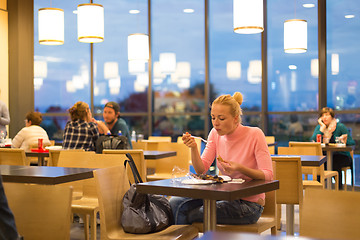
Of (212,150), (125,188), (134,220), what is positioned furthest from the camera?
(212,150)

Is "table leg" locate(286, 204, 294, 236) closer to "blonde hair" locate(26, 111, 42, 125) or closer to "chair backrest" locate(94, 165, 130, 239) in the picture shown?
"chair backrest" locate(94, 165, 130, 239)

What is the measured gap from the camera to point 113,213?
2859mm

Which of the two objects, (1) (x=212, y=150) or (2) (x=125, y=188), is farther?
(1) (x=212, y=150)

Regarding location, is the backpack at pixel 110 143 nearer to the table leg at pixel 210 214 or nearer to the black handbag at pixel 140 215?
the black handbag at pixel 140 215

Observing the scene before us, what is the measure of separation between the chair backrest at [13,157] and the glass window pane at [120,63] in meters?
4.75

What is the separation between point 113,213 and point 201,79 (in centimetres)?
655

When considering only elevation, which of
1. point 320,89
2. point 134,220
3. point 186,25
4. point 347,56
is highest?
point 186,25

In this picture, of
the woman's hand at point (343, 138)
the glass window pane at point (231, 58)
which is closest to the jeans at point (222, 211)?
the woman's hand at point (343, 138)

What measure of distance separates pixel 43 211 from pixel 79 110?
10.9 ft

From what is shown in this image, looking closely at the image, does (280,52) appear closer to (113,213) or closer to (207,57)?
(207,57)

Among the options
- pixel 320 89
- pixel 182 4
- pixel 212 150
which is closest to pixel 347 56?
pixel 320 89

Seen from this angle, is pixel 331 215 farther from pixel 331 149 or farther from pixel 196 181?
pixel 331 149

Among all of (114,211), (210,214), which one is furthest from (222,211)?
(114,211)

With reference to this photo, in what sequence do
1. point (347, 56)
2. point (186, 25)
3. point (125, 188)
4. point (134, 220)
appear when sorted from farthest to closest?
point (186, 25), point (347, 56), point (125, 188), point (134, 220)
